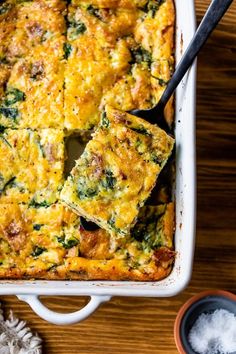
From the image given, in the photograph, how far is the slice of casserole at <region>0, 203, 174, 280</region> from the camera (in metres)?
3.20

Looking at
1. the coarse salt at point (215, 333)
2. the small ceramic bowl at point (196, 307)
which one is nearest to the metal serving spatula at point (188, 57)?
the small ceramic bowl at point (196, 307)

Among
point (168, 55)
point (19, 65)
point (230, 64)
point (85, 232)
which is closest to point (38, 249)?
point (85, 232)

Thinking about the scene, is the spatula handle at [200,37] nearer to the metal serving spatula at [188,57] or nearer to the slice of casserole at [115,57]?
the metal serving spatula at [188,57]

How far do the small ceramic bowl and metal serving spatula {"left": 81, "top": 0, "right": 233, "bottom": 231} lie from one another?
658 mm

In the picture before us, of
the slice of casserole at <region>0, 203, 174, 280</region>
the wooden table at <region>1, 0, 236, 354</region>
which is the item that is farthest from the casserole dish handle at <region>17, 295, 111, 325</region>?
the wooden table at <region>1, 0, 236, 354</region>

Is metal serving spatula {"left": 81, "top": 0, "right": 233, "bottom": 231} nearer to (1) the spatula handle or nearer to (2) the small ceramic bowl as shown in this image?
(1) the spatula handle

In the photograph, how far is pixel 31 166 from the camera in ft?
10.7

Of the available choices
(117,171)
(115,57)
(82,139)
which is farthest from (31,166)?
(115,57)

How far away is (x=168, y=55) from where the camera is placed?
3379 mm

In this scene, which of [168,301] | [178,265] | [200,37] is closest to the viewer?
[200,37]

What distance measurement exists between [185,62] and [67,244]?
1.03 m

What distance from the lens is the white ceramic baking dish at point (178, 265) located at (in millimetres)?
3018

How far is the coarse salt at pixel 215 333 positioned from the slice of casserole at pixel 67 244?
0.42 m

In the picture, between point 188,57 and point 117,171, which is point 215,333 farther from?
point 188,57
